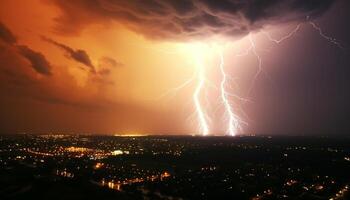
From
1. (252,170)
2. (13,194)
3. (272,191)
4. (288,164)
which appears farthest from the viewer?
(288,164)

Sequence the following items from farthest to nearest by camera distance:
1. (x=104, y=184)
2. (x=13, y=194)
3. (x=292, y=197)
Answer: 1. (x=104, y=184)
2. (x=292, y=197)
3. (x=13, y=194)

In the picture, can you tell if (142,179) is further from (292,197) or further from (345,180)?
(345,180)

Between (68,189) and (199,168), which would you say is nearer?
(68,189)

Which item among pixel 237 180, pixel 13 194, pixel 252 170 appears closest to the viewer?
pixel 13 194

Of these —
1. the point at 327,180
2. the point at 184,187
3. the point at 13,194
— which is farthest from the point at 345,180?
the point at 13,194

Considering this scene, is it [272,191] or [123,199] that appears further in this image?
[272,191]

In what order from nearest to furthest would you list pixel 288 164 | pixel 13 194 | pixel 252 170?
pixel 13 194 → pixel 252 170 → pixel 288 164

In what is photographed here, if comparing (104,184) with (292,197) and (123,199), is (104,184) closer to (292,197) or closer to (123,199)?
(123,199)

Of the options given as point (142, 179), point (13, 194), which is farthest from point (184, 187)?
point (13, 194)
